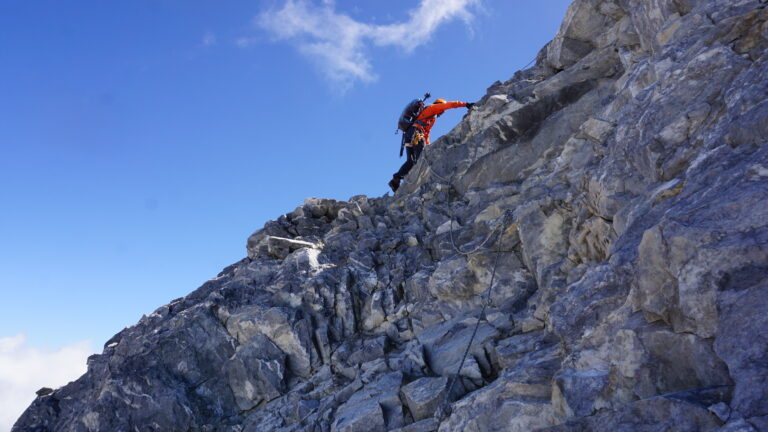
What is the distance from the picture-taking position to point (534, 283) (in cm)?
1220

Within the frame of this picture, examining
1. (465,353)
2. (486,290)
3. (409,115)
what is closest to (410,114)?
(409,115)

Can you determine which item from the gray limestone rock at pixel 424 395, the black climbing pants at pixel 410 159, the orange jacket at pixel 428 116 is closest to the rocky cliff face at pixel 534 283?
the gray limestone rock at pixel 424 395

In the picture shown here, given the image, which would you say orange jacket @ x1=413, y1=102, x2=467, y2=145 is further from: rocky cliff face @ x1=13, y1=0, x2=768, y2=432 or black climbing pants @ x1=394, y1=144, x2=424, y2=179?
rocky cliff face @ x1=13, y1=0, x2=768, y2=432

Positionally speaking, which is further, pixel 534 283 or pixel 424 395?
pixel 534 283

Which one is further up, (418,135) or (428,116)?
(428,116)

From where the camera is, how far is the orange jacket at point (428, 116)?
2341 cm

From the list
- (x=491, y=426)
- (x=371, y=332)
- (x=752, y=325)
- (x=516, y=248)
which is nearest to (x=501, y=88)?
(x=516, y=248)

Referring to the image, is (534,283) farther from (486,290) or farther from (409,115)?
→ (409,115)

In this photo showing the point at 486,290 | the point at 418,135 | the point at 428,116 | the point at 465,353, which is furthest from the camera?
the point at 428,116

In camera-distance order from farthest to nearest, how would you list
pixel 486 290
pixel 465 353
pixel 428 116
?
pixel 428 116, pixel 486 290, pixel 465 353

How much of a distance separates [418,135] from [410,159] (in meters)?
1.20

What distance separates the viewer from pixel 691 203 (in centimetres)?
624

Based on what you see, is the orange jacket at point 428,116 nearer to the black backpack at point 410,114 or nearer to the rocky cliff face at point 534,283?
the black backpack at point 410,114

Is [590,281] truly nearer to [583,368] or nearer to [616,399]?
[583,368]
